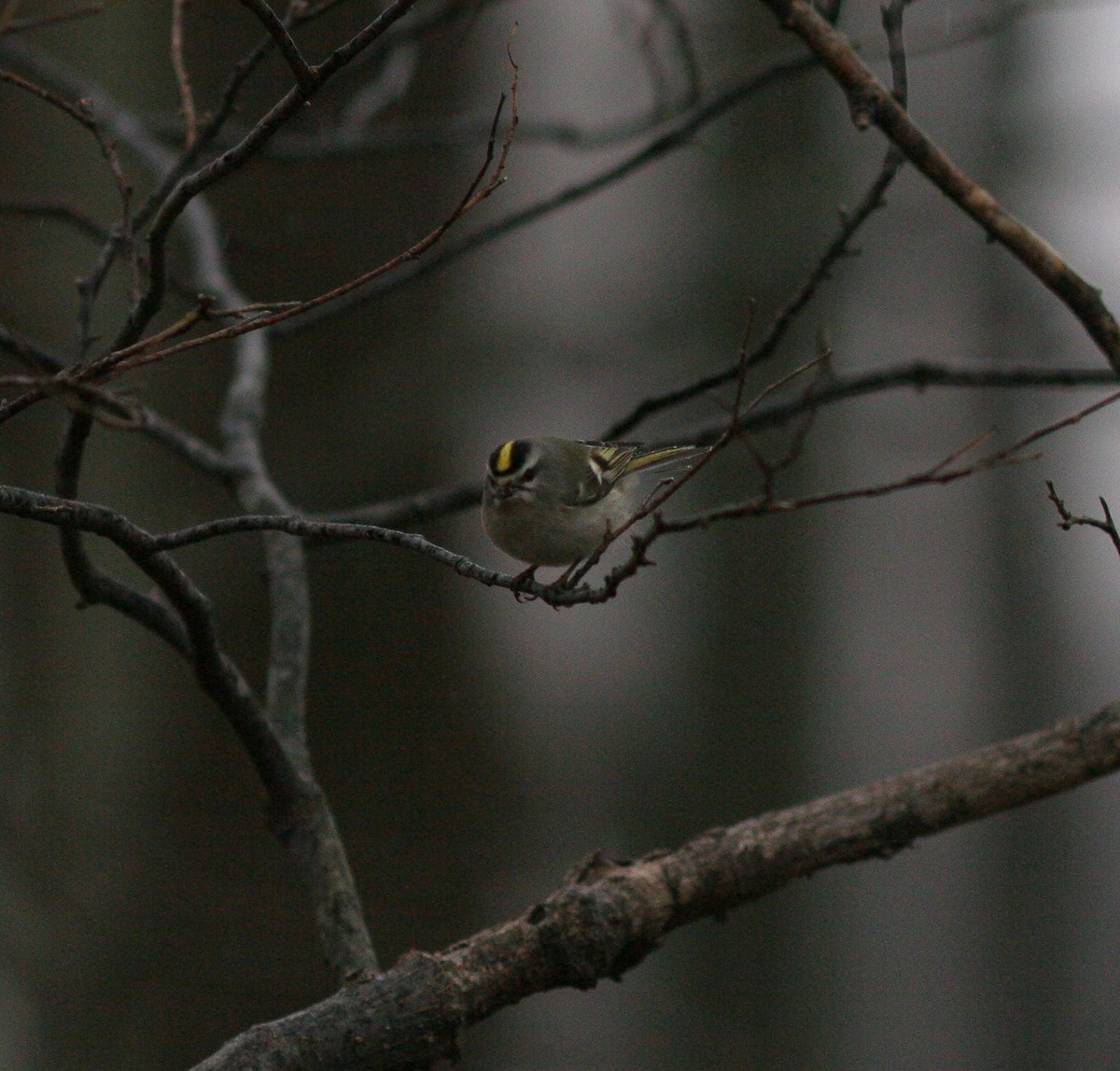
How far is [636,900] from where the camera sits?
74.9 inches

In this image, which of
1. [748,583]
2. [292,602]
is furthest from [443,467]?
[292,602]

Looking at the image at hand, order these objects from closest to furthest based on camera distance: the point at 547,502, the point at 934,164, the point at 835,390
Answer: the point at 934,164 < the point at 547,502 < the point at 835,390

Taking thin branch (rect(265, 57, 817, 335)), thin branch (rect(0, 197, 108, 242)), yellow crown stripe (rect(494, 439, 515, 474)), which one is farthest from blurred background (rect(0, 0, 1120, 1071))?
yellow crown stripe (rect(494, 439, 515, 474))

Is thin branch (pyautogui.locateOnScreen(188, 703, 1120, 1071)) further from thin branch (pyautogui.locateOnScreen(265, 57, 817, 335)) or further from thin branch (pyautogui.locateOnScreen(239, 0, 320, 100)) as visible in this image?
thin branch (pyautogui.locateOnScreen(265, 57, 817, 335))

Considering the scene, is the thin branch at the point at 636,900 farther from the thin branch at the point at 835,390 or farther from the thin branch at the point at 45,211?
the thin branch at the point at 45,211

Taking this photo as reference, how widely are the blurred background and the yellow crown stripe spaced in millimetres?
1076

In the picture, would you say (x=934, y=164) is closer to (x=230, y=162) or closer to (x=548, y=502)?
(x=548, y=502)

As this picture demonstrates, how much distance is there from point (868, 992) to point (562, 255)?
4.21m

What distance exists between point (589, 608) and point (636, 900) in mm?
3997

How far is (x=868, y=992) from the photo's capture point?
673 cm

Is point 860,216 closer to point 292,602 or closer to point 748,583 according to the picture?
point 292,602

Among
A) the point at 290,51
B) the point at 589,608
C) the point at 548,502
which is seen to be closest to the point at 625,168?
the point at 548,502

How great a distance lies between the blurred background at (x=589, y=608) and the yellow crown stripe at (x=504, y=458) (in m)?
1.08

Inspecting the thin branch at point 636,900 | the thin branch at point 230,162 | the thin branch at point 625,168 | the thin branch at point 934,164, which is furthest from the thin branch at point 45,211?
the thin branch at point 636,900
